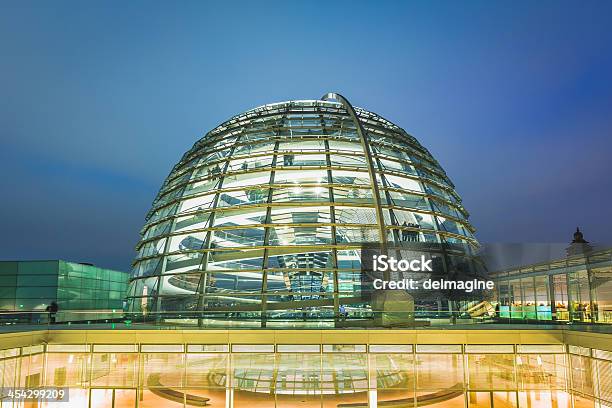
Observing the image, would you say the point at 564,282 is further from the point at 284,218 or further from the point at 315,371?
the point at 315,371

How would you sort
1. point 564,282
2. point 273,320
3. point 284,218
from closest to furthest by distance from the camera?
point 273,320, point 284,218, point 564,282

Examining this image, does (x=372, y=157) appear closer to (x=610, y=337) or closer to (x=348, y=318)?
(x=348, y=318)

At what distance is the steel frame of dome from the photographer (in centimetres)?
2272

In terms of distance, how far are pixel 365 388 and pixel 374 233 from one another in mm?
6358

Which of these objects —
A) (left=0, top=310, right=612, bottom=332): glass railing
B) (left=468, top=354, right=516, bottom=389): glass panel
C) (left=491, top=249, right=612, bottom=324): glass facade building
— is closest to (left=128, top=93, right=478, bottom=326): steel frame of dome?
(left=0, top=310, right=612, bottom=332): glass railing

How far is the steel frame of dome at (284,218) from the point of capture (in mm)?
22719

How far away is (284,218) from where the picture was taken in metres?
24.2

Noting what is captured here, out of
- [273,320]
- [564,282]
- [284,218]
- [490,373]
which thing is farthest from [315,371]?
[564,282]

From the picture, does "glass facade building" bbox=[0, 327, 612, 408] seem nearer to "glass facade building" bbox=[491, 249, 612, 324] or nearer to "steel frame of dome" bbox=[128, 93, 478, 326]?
"steel frame of dome" bbox=[128, 93, 478, 326]

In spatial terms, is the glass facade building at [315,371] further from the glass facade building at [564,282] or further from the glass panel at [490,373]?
the glass facade building at [564,282]

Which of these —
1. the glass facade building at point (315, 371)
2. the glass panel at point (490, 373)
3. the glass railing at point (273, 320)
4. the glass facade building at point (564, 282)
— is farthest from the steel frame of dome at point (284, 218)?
the glass facade building at point (564, 282)

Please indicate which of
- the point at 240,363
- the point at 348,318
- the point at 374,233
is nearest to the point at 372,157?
the point at 374,233

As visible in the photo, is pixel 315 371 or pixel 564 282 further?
pixel 564 282

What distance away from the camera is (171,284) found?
24.3 m
